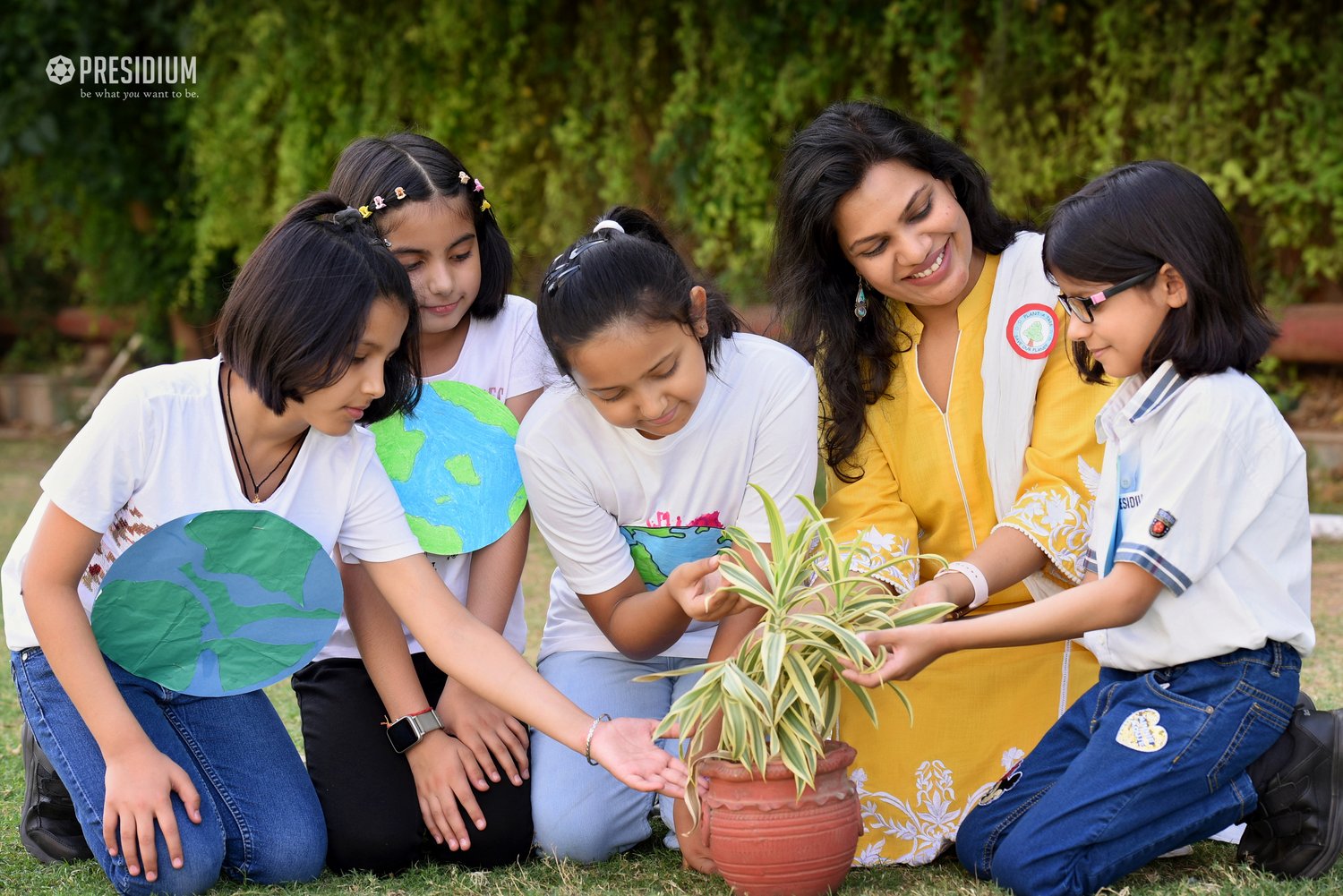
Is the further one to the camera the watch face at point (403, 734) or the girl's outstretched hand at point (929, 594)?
the watch face at point (403, 734)

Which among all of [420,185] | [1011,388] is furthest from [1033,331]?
[420,185]

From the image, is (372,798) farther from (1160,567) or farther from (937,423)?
(1160,567)

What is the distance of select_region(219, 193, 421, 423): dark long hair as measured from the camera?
97.5 inches

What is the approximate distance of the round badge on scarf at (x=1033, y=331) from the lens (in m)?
2.81

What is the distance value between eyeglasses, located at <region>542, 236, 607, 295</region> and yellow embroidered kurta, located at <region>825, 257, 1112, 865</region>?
776mm

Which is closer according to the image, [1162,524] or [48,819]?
[1162,524]

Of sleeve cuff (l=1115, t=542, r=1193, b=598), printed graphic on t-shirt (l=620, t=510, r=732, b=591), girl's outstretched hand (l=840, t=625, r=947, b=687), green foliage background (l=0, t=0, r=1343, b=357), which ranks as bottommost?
girl's outstretched hand (l=840, t=625, r=947, b=687)

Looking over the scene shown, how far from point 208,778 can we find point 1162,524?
6.01ft

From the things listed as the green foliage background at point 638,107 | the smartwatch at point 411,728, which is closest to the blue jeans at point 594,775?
the smartwatch at point 411,728

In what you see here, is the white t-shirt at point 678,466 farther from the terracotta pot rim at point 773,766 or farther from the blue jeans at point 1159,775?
the blue jeans at point 1159,775

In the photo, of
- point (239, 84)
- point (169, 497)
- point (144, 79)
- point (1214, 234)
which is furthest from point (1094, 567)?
point (144, 79)

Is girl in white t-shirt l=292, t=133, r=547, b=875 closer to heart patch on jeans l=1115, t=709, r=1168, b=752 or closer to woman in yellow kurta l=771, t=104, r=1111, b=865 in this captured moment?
woman in yellow kurta l=771, t=104, r=1111, b=865

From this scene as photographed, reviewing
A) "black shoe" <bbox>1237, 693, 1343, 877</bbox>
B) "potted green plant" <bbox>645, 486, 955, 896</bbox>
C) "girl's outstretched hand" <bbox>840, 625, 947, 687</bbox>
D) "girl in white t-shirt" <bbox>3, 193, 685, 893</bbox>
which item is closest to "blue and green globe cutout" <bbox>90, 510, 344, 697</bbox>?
"girl in white t-shirt" <bbox>3, 193, 685, 893</bbox>

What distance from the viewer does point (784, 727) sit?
225cm
